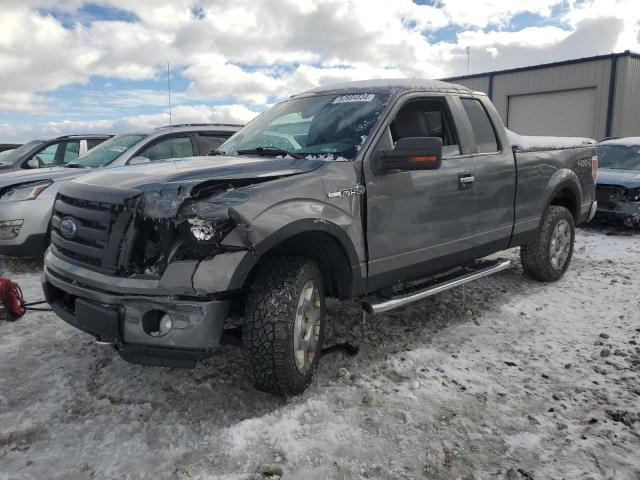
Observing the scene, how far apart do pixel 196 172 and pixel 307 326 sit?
3.69 feet

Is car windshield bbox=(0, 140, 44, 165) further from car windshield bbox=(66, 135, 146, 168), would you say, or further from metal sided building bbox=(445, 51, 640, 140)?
metal sided building bbox=(445, 51, 640, 140)

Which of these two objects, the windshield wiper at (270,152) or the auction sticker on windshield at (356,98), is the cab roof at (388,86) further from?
the windshield wiper at (270,152)

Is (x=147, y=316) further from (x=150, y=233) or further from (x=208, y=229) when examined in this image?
(x=208, y=229)

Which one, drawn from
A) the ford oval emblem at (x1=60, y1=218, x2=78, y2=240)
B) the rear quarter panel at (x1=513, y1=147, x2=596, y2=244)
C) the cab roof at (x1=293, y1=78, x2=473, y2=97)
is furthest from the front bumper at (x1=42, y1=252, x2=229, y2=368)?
the rear quarter panel at (x1=513, y1=147, x2=596, y2=244)

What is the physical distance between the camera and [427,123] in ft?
13.8

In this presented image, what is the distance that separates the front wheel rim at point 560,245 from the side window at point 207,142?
4.43 metres

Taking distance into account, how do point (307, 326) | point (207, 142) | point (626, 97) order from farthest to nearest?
point (626, 97), point (207, 142), point (307, 326)

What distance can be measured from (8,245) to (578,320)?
604cm

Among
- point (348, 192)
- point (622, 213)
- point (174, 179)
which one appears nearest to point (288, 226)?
point (348, 192)

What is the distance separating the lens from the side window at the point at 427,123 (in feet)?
12.8

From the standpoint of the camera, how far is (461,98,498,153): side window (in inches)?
179

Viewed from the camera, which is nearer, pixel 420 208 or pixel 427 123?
pixel 420 208

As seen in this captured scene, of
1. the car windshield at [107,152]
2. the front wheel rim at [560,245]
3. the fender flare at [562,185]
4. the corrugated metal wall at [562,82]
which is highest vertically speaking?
the corrugated metal wall at [562,82]

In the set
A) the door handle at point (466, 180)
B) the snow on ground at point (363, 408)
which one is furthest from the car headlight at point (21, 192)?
the door handle at point (466, 180)
